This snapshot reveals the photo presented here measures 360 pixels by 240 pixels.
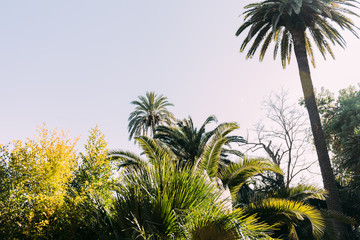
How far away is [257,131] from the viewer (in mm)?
25125

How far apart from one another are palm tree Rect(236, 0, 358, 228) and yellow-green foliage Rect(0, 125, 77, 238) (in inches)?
444

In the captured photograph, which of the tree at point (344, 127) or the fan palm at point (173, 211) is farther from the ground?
the tree at point (344, 127)

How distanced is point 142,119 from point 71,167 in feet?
63.1

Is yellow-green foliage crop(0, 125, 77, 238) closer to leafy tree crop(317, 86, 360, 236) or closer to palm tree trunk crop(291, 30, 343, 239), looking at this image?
palm tree trunk crop(291, 30, 343, 239)

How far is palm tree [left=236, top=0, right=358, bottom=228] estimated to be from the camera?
1326 centimetres

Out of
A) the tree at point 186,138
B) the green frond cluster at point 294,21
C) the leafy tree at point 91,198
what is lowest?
the leafy tree at point 91,198

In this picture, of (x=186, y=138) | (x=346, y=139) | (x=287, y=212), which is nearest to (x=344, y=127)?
(x=346, y=139)

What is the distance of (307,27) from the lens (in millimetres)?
15461

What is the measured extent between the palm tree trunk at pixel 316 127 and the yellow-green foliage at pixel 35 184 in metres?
11.3

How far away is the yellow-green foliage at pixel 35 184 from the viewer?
7699mm

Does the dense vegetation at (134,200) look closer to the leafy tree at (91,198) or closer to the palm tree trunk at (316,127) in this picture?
the leafy tree at (91,198)

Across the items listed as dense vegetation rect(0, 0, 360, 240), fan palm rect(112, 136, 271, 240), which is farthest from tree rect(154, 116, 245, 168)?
fan palm rect(112, 136, 271, 240)

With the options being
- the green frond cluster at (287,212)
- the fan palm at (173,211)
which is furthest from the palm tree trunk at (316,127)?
the fan palm at (173,211)

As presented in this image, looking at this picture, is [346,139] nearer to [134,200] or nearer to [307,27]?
[307,27]
